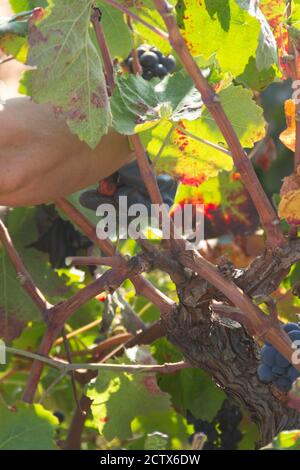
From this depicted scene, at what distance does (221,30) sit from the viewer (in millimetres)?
1093

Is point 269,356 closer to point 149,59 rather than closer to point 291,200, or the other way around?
point 291,200

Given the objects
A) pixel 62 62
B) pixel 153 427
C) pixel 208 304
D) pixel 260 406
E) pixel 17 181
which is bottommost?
pixel 153 427

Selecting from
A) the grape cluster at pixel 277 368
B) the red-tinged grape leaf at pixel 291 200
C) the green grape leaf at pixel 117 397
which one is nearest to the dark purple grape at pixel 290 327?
the grape cluster at pixel 277 368

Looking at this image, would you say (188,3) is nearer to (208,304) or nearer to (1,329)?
(208,304)

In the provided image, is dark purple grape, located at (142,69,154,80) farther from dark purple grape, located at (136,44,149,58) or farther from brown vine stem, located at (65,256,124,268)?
brown vine stem, located at (65,256,124,268)

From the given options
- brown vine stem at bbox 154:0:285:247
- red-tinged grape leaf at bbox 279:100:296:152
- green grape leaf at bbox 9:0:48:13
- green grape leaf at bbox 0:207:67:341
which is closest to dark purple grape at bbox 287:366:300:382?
brown vine stem at bbox 154:0:285:247

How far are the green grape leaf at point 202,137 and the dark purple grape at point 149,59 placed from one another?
280 mm

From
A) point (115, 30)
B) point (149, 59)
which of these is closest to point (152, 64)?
point (149, 59)

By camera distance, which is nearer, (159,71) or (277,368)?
(277,368)

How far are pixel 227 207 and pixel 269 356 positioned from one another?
754 millimetres

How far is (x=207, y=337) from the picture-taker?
1001 mm

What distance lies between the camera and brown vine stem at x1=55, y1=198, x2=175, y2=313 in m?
1.05

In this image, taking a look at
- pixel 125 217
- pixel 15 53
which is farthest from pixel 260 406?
pixel 15 53
